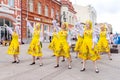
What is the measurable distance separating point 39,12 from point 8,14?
1080cm

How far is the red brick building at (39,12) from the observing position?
37.0m

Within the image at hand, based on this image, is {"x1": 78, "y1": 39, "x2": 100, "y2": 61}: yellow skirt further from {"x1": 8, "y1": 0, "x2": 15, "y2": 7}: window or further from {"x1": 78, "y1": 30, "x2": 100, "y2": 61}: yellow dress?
{"x1": 8, "y1": 0, "x2": 15, "y2": 7}: window

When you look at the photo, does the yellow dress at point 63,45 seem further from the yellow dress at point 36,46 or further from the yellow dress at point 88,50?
the yellow dress at point 36,46

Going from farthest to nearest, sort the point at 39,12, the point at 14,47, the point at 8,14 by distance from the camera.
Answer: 1. the point at 39,12
2. the point at 8,14
3. the point at 14,47

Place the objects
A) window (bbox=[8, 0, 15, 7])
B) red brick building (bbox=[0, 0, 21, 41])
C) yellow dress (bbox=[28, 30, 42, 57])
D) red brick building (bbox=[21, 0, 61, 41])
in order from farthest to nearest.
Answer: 1. red brick building (bbox=[21, 0, 61, 41])
2. window (bbox=[8, 0, 15, 7])
3. red brick building (bbox=[0, 0, 21, 41])
4. yellow dress (bbox=[28, 30, 42, 57])

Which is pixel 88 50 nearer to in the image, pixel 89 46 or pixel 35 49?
pixel 89 46

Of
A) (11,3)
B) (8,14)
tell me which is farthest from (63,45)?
(11,3)

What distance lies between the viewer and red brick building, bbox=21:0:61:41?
37000mm

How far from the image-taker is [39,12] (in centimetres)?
4306

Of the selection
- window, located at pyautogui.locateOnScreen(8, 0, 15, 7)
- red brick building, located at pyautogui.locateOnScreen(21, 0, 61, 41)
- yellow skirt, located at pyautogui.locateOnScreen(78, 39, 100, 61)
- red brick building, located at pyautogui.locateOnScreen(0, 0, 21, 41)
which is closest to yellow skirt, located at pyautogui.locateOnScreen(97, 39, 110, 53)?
yellow skirt, located at pyautogui.locateOnScreen(78, 39, 100, 61)

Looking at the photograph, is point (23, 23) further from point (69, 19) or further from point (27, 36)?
point (69, 19)

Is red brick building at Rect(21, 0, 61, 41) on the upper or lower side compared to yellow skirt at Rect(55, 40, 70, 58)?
upper

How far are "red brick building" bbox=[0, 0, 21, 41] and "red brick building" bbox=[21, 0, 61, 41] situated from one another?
1717mm

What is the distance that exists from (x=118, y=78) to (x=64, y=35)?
121 inches
